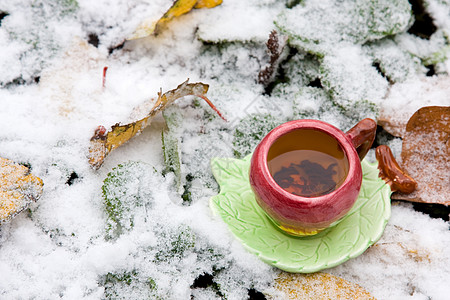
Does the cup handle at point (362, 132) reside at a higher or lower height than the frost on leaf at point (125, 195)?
higher

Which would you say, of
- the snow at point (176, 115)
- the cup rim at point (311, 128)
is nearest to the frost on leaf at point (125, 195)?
the snow at point (176, 115)

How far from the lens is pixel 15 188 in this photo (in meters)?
0.89

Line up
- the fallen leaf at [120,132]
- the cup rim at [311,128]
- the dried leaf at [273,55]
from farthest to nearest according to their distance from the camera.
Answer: the dried leaf at [273,55] → the fallen leaf at [120,132] → the cup rim at [311,128]

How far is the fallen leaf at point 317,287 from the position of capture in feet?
2.85

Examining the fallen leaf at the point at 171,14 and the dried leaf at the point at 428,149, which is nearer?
the dried leaf at the point at 428,149

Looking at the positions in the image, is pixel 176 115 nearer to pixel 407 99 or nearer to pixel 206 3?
pixel 206 3

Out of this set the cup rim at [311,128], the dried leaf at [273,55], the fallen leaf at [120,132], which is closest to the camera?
the cup rim at [311,128]

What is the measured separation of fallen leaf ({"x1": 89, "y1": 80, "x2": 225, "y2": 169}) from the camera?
3.10ft

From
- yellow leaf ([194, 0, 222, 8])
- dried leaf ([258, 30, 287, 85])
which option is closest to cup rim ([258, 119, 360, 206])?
dried leaf ([258, 30, 287, 85])

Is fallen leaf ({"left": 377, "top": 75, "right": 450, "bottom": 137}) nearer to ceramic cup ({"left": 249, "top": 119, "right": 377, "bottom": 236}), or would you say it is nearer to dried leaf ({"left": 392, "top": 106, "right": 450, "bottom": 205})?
dried leaf ({"left": 392, "top": 106, "right": 450, "bottom": 205})

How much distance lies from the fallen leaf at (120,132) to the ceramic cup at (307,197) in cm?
23

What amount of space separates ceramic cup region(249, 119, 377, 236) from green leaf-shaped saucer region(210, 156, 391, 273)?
0.03m

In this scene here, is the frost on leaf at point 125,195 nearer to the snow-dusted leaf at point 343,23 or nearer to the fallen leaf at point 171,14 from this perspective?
the fallen leaf at point 171,14

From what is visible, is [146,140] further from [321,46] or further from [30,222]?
[321,46]
